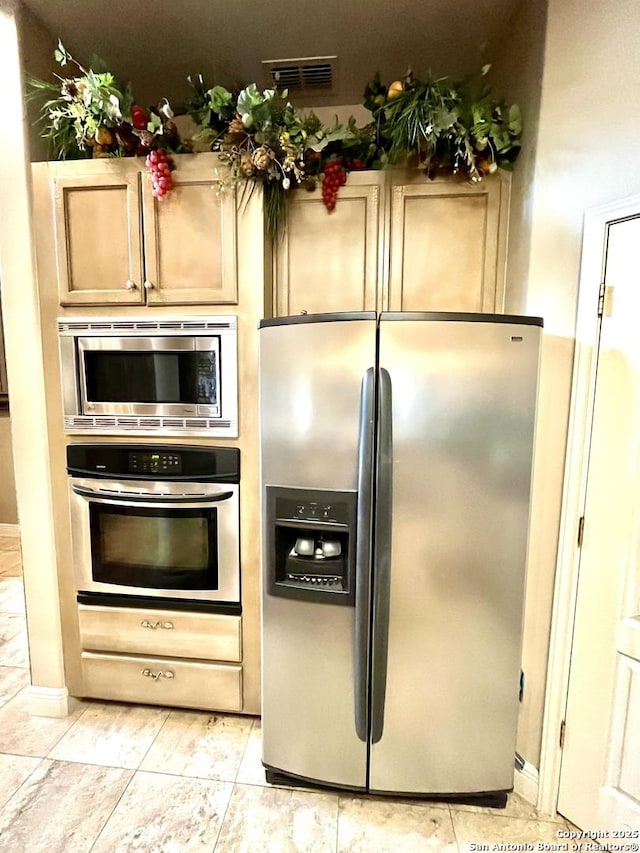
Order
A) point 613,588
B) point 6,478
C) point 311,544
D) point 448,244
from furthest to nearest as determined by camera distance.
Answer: point 6,478 → point 448,244 → point 311,544 → point 613,588

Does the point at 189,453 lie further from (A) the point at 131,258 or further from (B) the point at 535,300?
(B) the point at 535,300

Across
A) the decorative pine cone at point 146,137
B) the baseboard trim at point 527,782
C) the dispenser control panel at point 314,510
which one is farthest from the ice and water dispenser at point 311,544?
the decorative pine cone at point 146,137

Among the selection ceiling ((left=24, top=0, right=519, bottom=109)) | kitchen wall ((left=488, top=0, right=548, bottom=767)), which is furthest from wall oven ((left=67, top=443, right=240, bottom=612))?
ceiling ((left=24, top=0, right=519, bottom=109))

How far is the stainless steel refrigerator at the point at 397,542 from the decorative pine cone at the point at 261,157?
0.61m

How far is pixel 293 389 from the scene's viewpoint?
4.86ft

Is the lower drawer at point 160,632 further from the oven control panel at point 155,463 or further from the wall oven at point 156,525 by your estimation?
the oven control panel at point 155,463

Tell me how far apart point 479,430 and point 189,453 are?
112 centimetres

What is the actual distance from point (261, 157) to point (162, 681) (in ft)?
7.23

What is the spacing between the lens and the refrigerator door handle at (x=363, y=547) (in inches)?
54.9

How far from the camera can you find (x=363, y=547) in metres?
1.45

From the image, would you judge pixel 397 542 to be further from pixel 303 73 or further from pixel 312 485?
pixel 303 73

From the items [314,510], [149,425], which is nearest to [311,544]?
[314,510]

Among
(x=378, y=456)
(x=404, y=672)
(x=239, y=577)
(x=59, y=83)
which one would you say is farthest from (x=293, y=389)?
(x=59, y=83)

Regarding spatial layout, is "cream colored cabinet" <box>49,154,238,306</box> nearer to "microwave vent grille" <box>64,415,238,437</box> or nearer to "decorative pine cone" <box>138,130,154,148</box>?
"decorative pine cone" <box>138,130,154,148</box>
